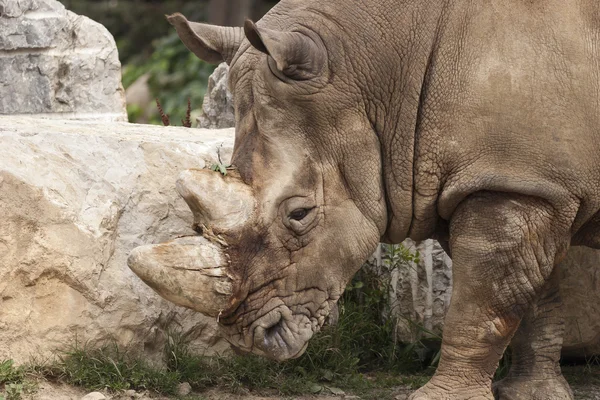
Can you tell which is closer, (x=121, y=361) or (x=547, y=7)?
(x=547, y=7)

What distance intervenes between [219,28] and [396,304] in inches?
98.4

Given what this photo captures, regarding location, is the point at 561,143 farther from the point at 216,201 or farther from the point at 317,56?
the point at 216,201

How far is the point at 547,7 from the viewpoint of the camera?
5547 millimetres

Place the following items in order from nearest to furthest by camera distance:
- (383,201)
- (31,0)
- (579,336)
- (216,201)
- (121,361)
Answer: (216,201), (383,201), (121,361), (579,336), (31,0)

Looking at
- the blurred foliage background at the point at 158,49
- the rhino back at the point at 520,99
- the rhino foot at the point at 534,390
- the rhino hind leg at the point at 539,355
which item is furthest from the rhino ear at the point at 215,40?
the blurred foliage background at the point at 158,49

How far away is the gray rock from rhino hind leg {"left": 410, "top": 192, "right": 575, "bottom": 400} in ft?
11.2

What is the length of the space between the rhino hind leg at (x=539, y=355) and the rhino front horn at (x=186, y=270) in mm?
2104

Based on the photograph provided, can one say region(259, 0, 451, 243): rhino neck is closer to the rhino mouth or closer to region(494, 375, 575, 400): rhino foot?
the rhino mouth

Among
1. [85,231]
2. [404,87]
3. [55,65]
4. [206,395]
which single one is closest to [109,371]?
[206,395]

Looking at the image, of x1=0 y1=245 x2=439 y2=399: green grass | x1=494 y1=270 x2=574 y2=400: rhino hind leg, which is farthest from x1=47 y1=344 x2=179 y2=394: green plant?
x1=494 y1=270 x2=574 y2=400: rhino hind leg

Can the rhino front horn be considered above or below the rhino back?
below

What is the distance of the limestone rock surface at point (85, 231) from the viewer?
19.8 ft

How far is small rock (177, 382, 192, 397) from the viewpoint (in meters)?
6.32

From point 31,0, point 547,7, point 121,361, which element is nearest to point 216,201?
point 121,361
